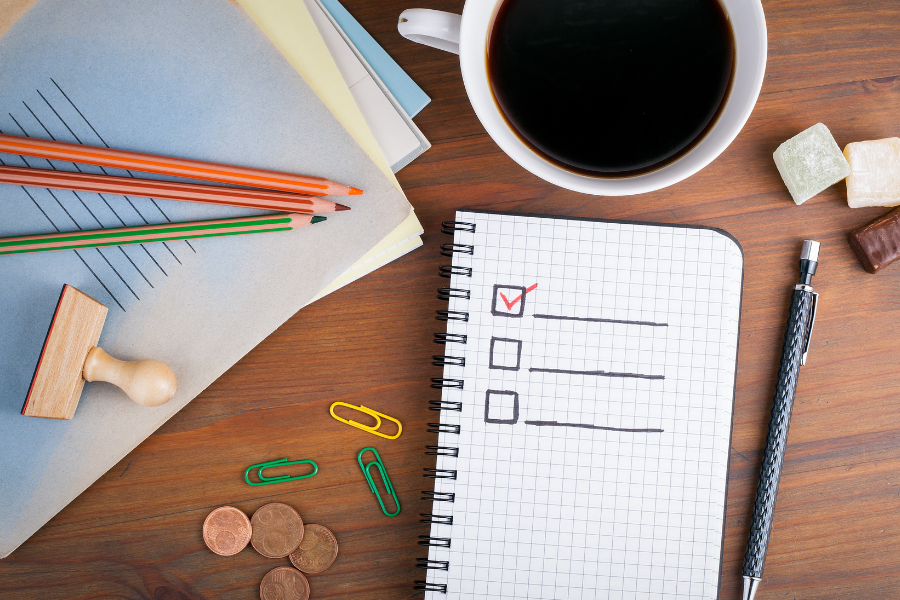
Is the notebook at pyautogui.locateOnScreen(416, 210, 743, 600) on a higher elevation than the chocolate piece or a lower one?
lower

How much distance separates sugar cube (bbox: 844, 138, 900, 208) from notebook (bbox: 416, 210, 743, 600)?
16 cm

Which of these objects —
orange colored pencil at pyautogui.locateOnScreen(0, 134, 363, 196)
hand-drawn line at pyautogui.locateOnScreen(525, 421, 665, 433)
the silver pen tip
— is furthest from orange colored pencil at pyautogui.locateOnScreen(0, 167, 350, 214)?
the silver pen tip

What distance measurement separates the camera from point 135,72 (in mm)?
692

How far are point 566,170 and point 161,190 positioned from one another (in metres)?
0.45

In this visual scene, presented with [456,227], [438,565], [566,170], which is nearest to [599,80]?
[566,170]

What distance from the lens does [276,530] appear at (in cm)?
72

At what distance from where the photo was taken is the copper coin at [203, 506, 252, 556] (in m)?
0.72

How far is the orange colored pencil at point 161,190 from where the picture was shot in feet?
2.21

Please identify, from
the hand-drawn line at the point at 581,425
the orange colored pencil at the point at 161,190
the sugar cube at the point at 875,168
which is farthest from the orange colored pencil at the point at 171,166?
the sugar cube at the point at 875,168

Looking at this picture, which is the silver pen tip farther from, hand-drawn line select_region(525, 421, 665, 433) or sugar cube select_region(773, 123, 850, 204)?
hand-drawn line select_region(525, 421, 665, 433)

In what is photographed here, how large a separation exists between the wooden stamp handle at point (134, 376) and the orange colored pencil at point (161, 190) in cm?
19

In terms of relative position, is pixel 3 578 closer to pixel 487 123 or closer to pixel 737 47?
pixel 487 123

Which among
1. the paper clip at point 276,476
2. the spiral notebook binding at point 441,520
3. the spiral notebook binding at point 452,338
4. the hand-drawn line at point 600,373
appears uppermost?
the spiral notebook binding at point 452,338

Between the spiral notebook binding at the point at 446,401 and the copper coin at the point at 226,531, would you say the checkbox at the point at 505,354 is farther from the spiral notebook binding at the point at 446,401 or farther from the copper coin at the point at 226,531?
the copper coin at the point at 226,531
